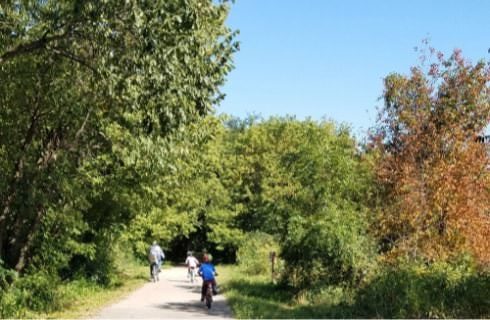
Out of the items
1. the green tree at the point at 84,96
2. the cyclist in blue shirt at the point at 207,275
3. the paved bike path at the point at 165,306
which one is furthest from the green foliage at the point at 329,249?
the green tree at the point at 84,96

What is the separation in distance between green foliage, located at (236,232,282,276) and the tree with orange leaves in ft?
22.4

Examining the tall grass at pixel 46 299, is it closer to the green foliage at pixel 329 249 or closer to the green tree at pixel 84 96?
the green tree at pixel 84 96

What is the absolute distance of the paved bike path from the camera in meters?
15.7

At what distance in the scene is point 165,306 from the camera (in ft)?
59.1

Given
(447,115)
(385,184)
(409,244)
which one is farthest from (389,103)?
(409,244)

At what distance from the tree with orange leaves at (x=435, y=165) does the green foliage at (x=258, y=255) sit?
22.4 ft

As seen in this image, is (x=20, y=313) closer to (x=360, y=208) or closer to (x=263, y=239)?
(x=360, y=208)

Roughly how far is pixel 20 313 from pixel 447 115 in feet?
53.8

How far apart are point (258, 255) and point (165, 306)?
16536mm

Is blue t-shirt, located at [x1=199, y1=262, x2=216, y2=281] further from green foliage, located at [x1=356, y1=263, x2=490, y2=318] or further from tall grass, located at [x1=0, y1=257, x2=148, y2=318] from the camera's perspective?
green foliage, located at [x1=356, y1=263, x2=490, y2=318]

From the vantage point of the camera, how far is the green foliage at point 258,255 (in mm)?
32125

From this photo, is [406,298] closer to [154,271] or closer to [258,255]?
[154,271]

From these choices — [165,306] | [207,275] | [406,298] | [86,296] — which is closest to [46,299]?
[165,306]

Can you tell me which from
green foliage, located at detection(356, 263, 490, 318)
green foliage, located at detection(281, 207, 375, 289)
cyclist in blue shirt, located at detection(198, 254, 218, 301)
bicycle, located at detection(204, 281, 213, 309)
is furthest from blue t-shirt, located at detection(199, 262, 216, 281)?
green foliage, located at detection(356, 263, 490, 318)
